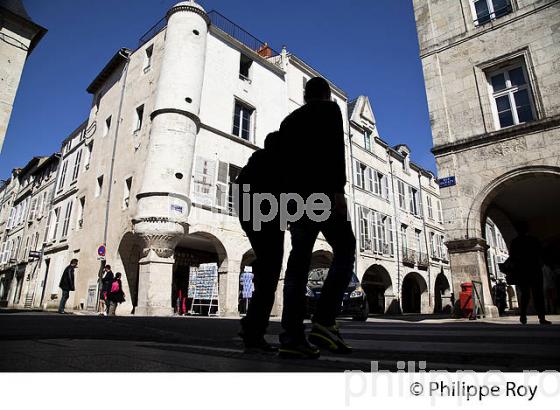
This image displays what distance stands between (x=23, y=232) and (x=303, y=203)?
105ft

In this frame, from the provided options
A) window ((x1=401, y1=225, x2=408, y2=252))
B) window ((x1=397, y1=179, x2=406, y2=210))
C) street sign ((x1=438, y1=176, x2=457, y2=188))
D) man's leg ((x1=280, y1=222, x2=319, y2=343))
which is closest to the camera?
man's leg ((x1=280, y1=222, x2=319, y2=343))

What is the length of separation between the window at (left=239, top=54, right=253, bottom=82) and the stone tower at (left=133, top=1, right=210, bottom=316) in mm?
2820

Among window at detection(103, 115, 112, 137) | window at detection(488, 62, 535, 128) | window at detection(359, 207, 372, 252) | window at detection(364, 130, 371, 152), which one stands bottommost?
window at detection(359, 207, 372, 252)

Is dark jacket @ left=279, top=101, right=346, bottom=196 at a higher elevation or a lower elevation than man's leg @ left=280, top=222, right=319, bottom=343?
higher

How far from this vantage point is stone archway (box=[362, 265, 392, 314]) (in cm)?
2134

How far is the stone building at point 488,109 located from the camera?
374 inches

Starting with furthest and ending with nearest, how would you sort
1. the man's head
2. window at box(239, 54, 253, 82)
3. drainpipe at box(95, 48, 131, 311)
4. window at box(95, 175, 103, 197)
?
window at box(239, 54, 253, 82)
window at box(95, 175, 103, 197)
drainpipe at box(95, 48, 131, 311)
the man's head

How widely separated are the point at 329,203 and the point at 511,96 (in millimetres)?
10837

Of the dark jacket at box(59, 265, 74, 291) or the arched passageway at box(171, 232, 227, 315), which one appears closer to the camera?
the dark jacket at box(59, 265, 74, 291)

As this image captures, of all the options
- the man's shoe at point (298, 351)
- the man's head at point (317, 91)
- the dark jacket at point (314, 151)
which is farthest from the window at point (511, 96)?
the man's shoe at point (298, 351)

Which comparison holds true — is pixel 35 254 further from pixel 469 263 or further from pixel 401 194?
pixel 401 194

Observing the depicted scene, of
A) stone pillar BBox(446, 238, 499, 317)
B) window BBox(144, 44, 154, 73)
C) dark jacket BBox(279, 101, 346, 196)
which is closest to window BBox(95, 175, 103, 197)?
window BBox(144, 44, 154, 73)

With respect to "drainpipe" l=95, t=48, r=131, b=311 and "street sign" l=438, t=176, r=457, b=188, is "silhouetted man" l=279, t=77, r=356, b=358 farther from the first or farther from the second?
"drainpipe" l=95, t=48, r=131, b=311

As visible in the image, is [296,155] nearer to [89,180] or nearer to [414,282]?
[89,180]
